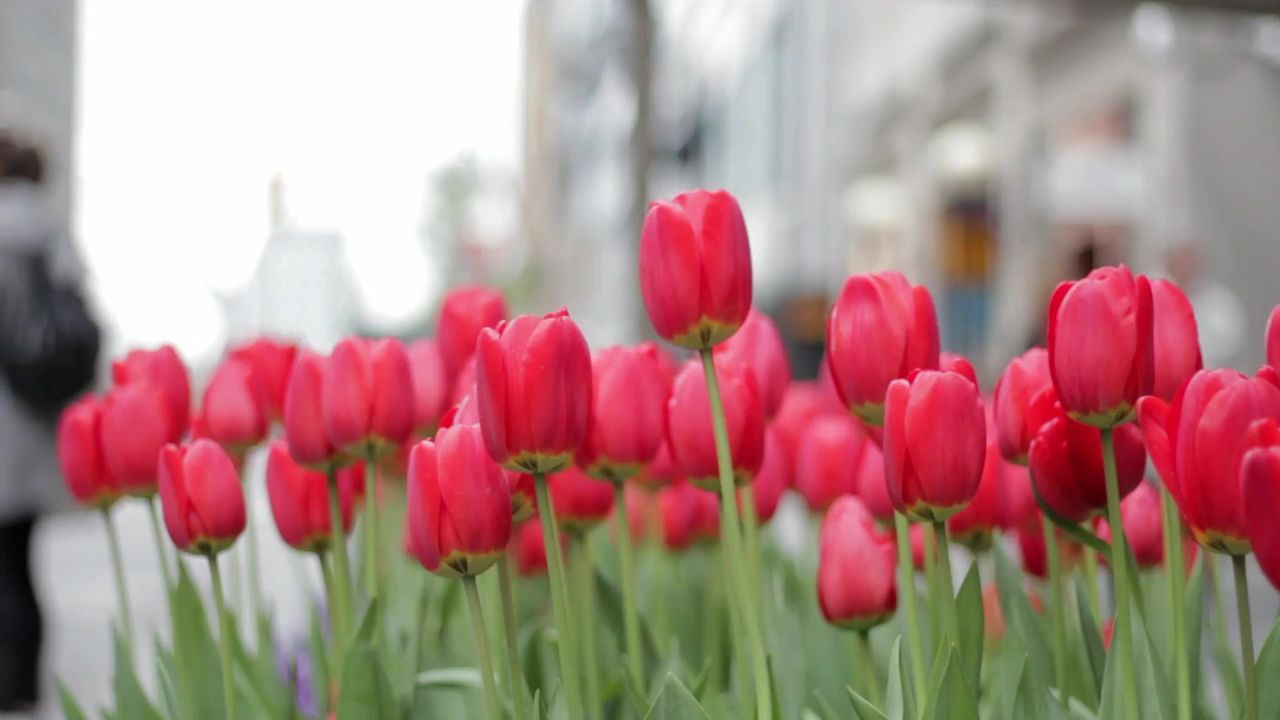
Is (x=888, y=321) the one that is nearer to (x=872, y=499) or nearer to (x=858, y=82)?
(x=872, y=499)

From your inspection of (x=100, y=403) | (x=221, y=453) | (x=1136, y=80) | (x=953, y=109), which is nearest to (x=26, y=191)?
(x=100, y=403)

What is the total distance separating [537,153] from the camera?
18.7 metres

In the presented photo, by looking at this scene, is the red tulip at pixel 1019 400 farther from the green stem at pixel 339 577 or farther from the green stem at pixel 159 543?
the green stem at pixel 159 543

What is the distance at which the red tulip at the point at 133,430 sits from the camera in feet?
3.64

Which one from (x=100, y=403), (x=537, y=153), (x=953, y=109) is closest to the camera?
(x=100, y=403)

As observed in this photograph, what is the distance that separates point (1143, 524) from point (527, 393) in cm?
60

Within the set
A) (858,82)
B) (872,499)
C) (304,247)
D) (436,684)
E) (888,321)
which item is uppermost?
(858,82)

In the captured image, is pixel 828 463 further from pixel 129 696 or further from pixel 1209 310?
pixel 1209 310

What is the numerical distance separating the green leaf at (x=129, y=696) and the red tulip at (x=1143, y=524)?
30.6 inches

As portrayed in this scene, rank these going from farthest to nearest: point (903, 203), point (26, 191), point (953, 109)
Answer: point (903, 203)
point (953, 109)
point (26, 191)

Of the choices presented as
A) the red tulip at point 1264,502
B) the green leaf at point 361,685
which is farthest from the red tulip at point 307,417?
the red tulip at point 1264,502

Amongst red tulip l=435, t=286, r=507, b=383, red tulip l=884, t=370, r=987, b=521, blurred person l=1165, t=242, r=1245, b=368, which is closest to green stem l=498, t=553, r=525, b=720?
red tulip l=884, t=370, r=987, b=521

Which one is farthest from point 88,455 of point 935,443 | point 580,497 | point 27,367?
point 27,367

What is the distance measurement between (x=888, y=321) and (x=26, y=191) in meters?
2.87
